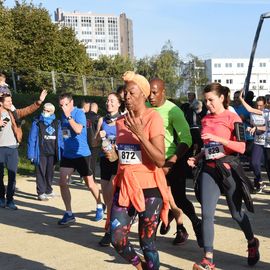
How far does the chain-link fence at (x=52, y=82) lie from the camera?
2338cm

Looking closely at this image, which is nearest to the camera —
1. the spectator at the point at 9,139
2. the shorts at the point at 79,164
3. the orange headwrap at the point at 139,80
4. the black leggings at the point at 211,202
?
the orange headwrap at the point at 139,80

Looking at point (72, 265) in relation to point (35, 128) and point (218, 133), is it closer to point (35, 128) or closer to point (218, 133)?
point (218, 133)

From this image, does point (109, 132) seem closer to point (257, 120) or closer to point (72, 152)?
point (72, 152)

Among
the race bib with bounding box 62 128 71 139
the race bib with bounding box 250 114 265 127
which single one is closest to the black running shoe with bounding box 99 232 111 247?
the race bib with bounding box 62 128 71 139

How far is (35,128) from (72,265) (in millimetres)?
4976

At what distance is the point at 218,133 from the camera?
496cm

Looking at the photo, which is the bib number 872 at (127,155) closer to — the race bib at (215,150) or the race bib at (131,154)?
the race bib at (131,154)

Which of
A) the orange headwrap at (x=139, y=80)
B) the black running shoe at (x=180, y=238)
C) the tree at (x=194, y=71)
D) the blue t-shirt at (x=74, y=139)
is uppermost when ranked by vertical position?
the tree at (x=194, y=71)

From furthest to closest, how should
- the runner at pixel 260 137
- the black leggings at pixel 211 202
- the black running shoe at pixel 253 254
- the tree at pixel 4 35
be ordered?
the tree at pixel 4 35, the runner at pixel 260 137, the black running shoe at pixel 253 254, the black leggings at pixel 211 202

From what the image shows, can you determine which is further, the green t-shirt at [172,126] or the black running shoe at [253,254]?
the green t-shirt at [172,126]

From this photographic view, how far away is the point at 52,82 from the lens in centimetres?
2419

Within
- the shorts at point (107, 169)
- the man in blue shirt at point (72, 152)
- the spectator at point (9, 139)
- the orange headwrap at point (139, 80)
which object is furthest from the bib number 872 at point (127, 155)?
the spectator at point (9, 139)

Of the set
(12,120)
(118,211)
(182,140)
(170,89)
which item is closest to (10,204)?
(12,120)

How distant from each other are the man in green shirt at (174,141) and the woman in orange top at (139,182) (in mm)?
1113
